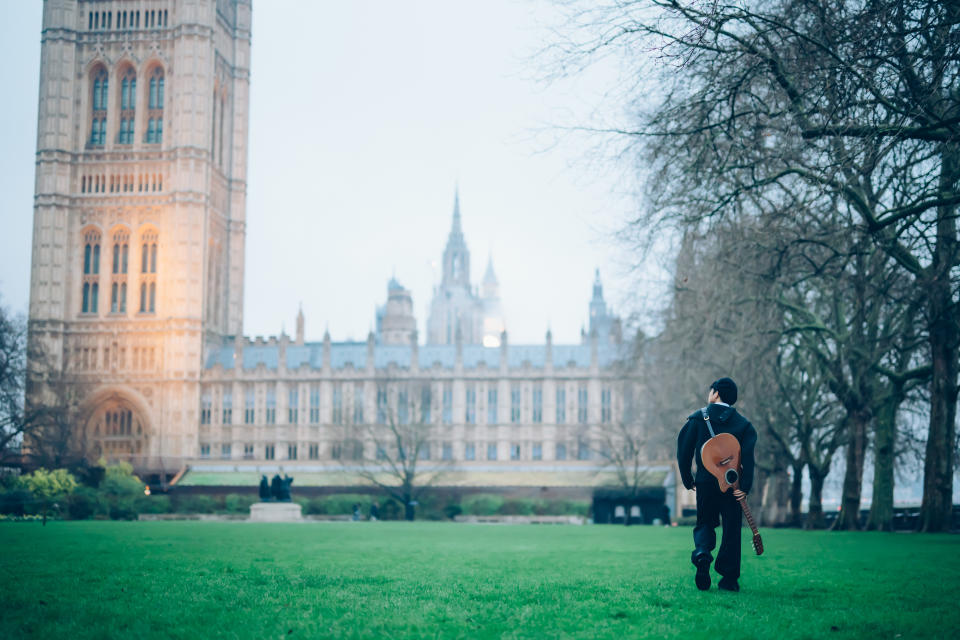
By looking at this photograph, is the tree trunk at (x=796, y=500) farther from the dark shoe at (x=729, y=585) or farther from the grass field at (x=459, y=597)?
the dark shoe at (x=729, y=585)

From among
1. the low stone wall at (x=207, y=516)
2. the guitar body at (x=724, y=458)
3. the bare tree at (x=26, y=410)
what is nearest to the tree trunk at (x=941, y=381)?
the guitar body at (x=724, y=458)

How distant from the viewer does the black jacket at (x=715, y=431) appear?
9289 mm

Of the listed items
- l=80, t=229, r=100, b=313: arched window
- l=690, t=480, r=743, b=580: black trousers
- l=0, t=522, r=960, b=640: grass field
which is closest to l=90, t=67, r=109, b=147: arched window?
l=80, t=229, r=100, b=313: arched window

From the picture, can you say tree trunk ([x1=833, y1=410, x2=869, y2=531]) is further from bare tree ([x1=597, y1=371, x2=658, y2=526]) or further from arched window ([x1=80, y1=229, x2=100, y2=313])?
arched window ([x1=80, y1=229, x2=100, y2=313])

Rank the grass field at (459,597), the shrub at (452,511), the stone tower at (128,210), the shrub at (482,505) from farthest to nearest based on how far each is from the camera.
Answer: the stone tower at (128,210) → the shrub at (452,511) → the shrub at (482,505) → the grass field at (459,597)

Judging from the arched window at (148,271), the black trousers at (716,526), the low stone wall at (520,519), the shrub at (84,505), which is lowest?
the low stone wall at (520,519)

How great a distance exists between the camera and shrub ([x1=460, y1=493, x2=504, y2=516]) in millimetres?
60622

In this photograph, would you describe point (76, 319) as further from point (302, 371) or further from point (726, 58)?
point (726, 58)

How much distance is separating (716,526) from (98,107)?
8523 cm

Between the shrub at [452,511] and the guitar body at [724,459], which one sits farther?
the shrub at [452,511]

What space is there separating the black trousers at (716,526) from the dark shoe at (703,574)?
0.7 inches

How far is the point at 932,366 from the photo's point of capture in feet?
72.7

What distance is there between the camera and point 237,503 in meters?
61.0

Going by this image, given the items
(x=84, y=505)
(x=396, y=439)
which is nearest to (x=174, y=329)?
(x=396, y=439)
